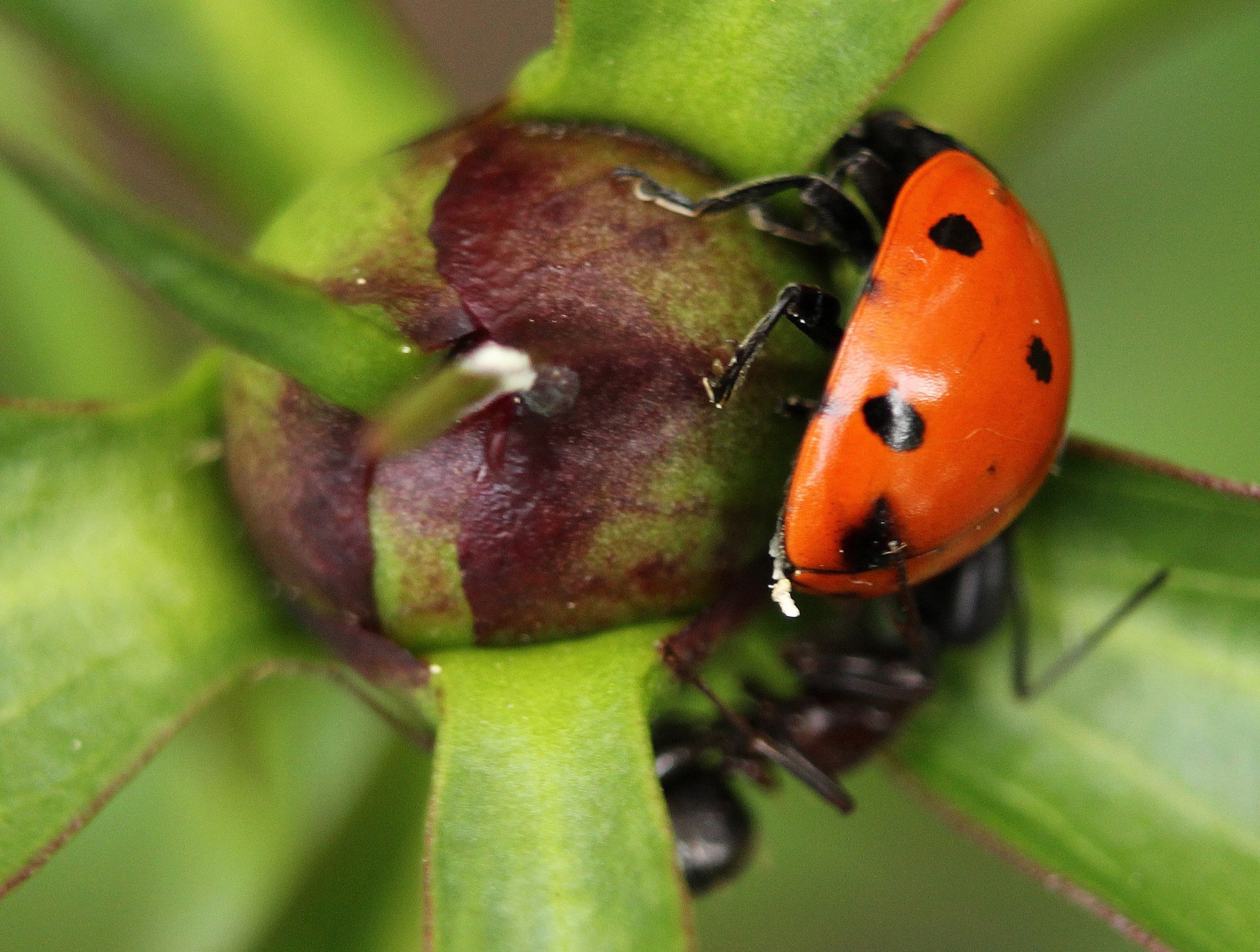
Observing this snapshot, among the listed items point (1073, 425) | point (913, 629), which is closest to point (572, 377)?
point (913, 629)

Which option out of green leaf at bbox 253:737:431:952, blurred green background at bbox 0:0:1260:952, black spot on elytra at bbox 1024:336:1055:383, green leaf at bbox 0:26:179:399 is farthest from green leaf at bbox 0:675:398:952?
black spot on elytra at bbox 1024:336:1055:383

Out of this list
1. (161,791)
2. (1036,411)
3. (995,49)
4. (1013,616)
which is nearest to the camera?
(1036,411)

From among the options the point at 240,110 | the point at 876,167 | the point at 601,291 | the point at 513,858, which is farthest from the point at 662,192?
the point at 240,110

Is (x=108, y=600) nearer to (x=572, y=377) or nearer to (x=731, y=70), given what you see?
(x=572, y=377)

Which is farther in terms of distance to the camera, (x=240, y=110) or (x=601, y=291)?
(x=240, y=110)

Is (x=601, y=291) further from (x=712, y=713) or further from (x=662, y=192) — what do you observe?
(x=712, y=713)

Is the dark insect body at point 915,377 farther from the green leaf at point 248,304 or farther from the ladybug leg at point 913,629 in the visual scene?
the green leaf at point 248,304
